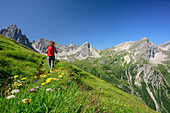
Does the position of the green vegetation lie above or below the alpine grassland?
above

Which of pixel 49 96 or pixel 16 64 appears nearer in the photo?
pixel 49 96

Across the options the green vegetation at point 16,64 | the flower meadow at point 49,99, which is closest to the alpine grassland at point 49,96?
the flower meadow at point 49,99

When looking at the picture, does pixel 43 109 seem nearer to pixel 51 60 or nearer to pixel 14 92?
pixel 14 92

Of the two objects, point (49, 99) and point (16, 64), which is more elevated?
point (16, 64)

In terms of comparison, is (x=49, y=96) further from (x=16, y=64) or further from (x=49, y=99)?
(x=16, y=64)

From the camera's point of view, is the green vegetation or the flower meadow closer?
the flower meadow

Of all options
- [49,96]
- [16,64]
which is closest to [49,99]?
[49,96]

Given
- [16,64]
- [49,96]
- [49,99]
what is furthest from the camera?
[16,64]

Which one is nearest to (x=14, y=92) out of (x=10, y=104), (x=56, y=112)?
(x=10, y=104)

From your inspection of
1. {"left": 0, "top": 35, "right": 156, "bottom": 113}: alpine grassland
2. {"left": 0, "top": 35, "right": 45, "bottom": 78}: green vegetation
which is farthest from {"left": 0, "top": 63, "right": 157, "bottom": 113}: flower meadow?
{"left": 0, "top": 35, "right": 45, "bottom": 78}: green vegetation

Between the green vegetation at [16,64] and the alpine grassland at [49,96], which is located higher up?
the green vegetation at [16,64]

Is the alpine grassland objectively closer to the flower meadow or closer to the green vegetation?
the flower meadow

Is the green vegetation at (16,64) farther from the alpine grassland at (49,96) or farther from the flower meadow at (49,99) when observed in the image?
the flower meadow at (49,99)

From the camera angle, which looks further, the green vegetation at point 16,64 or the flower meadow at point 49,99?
the green vegetation at point 16,64
